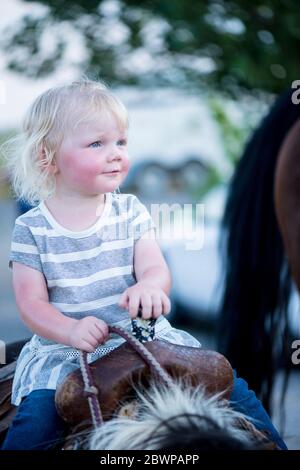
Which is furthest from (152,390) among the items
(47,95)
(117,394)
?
(47,95)

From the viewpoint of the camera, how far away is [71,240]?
183cm

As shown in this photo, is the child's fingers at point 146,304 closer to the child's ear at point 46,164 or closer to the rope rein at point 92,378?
the rope rein at point 92,378

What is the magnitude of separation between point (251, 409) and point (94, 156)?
672 mm

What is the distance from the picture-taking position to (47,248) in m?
1.82

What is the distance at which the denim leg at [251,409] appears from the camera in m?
1.76

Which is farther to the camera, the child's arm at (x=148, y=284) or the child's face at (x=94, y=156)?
the child's face at (x=94, y=156)

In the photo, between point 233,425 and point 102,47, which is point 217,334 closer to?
point 233,425
